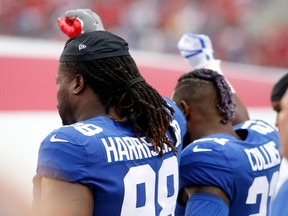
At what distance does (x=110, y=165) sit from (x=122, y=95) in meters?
0.31

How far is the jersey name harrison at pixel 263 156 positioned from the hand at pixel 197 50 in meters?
0.70

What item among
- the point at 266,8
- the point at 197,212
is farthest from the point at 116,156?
the point at 266,8

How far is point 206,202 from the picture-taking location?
3098 mm

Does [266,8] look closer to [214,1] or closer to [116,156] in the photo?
[214,1]

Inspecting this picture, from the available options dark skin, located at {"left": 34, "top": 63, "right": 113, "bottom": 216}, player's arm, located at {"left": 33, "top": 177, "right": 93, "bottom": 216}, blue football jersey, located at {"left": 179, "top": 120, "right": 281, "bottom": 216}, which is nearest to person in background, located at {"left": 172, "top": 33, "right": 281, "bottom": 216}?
blue football jersey, located at {"left": 179, "top": 120, "right": 281, "bottom": 216}

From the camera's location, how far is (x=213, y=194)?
314 cm

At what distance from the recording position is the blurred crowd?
498 inches

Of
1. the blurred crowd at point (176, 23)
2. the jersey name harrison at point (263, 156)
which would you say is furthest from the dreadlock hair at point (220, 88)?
the blurred crowd at point (176, 23)

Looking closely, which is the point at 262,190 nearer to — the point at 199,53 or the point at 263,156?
the point at 263,156

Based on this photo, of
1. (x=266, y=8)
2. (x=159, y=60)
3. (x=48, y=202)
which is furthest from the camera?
(x=266, y=8)

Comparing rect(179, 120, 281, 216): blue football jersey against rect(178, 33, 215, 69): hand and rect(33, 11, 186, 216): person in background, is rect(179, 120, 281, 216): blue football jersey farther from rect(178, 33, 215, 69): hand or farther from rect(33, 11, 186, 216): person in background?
rect(178, 33, 215, 69): hand

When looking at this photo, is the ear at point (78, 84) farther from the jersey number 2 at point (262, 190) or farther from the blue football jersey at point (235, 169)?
the jersey number 2 at point (262, 190)

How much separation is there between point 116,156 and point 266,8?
1429 centimetres

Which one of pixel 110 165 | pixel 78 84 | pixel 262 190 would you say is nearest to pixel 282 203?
pixel 110 165
